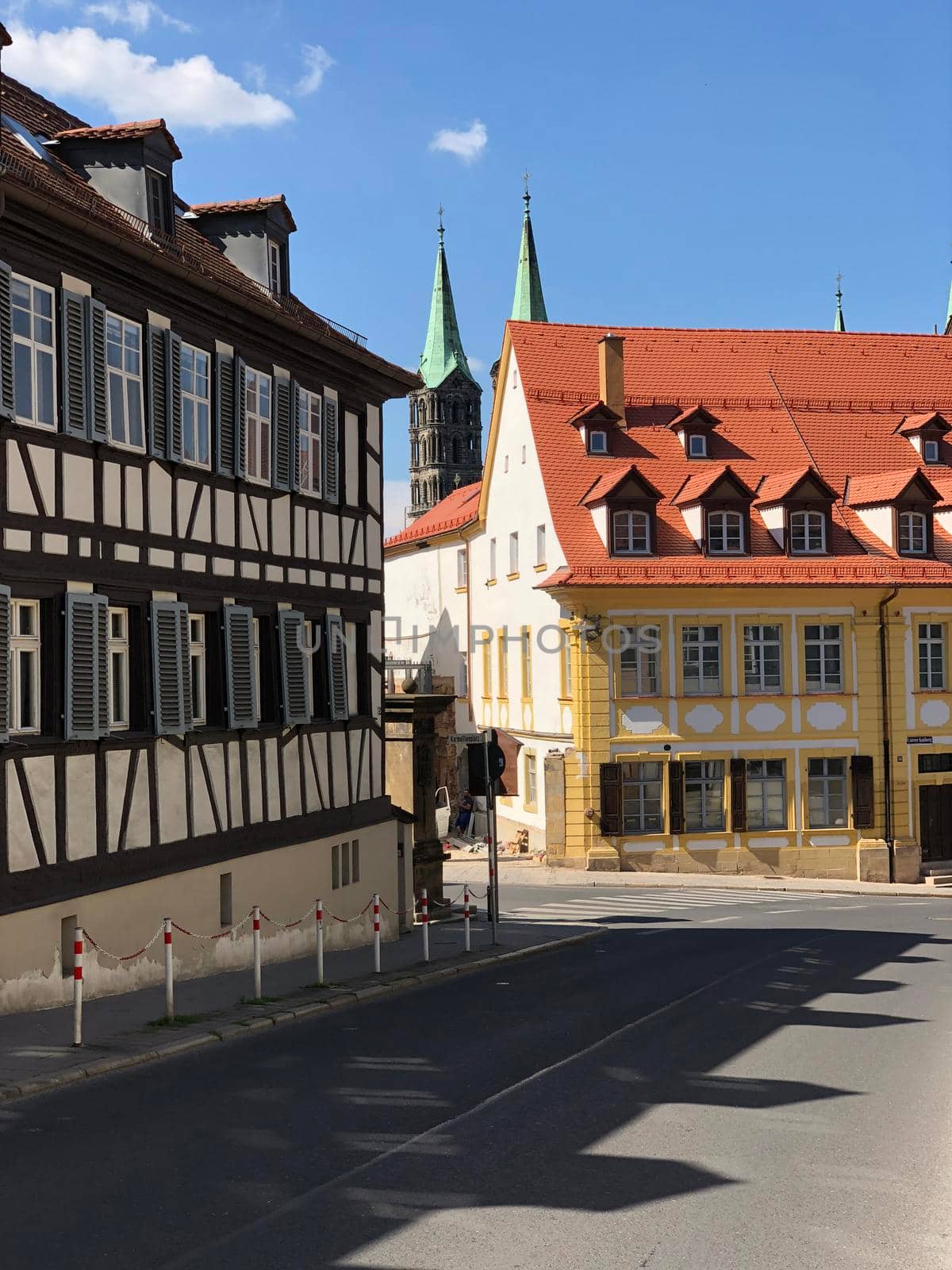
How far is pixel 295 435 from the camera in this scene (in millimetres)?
20484

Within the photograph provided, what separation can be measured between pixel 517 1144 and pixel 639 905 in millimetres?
21256

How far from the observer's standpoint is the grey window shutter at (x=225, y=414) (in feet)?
60.2

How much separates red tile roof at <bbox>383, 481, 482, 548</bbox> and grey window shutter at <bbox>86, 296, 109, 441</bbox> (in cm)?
3704

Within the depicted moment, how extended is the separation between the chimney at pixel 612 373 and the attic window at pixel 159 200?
23.6 metres

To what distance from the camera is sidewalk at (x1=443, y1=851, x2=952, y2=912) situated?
3488 centimetres

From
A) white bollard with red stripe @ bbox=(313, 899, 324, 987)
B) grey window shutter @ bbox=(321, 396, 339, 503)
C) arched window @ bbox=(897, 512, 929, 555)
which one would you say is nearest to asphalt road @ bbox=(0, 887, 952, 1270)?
white bollard with red stripe @ bbox=(313, 899, 324, 987)

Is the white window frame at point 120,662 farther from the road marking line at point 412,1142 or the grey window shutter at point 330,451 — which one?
the road marking line at point 412,1142

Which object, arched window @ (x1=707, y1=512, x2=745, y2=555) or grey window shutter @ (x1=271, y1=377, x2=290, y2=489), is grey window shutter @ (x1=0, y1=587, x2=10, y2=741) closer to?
grey window shutter @ (x1=271, y1=377, x2=290, y2=489)

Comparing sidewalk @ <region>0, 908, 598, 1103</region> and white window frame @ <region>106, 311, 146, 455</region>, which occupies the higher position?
white window frame @ <region>106, 311, 146, 455</region>

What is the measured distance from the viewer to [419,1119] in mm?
10219

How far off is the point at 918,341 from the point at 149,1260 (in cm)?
4314

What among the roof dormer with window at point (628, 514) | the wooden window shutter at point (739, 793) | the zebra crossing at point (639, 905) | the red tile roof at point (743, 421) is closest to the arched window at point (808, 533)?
the red tile roof at point (743, 421)

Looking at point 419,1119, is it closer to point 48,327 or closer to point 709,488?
point 48,327

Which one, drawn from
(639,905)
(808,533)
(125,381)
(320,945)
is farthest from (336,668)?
(808,533)
